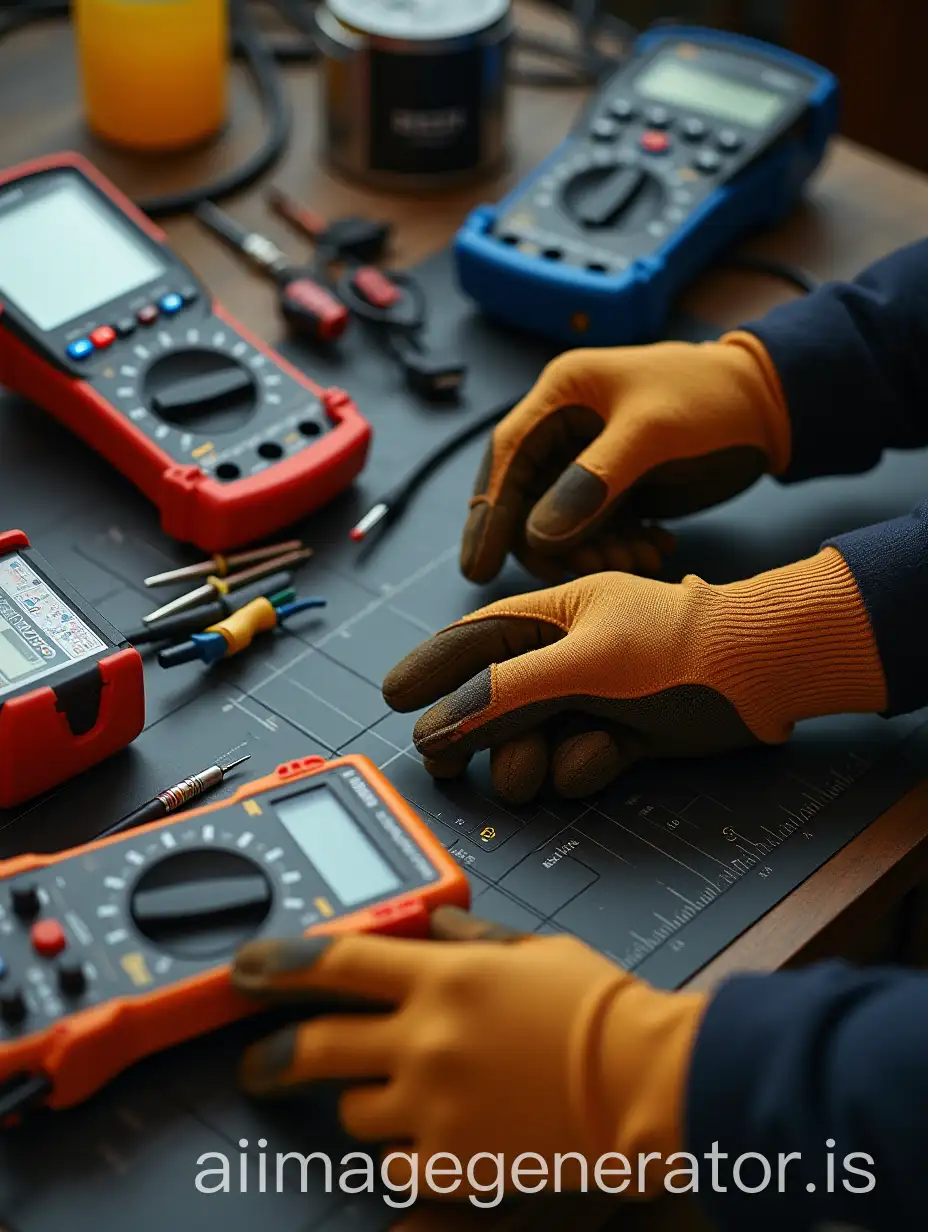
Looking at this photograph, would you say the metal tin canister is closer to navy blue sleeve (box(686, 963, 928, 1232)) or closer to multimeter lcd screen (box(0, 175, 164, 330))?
multimeter lcd screen (box(0, 175, 164, 330))

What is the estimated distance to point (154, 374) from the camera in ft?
3.21

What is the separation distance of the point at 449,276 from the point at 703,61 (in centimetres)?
29

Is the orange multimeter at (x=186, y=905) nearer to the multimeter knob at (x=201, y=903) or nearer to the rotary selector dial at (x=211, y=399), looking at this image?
the multimeter knob at (x=201, y=903)

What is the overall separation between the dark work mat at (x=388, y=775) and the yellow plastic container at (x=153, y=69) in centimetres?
30

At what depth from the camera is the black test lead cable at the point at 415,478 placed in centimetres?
96

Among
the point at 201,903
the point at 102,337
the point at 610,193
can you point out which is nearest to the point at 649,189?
the point at 610,193

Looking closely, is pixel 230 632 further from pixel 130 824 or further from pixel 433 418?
pixel 433 418

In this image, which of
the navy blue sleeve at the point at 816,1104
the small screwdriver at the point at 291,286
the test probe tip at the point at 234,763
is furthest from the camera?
the small screwdriver at the point at 291,286

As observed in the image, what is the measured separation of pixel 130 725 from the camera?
798 mm

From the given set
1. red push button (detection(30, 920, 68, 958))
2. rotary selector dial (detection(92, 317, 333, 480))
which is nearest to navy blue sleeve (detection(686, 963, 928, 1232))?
red push button (detection(30, 920, 68, 958))

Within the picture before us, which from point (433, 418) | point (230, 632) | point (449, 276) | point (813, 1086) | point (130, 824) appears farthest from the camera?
point (449, 276)

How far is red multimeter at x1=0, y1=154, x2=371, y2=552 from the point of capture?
0.93m

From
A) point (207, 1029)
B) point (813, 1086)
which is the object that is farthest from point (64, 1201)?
point (813, 1086)

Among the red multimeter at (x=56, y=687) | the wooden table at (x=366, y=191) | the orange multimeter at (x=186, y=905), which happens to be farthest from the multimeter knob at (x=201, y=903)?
the wooden table at (x=366, y=191)
